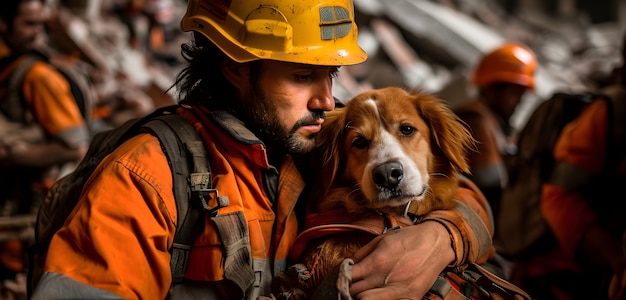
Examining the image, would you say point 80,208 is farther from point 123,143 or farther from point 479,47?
point 479,47

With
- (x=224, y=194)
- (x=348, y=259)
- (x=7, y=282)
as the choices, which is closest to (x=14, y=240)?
(x=7, y=282)

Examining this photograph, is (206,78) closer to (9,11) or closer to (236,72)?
(236,72)

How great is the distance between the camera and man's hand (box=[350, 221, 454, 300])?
7.53 feet

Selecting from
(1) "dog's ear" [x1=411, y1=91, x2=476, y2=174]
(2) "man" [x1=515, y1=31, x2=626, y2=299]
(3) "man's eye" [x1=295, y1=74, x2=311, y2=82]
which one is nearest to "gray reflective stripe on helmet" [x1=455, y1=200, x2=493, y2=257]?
(1) "dog's ear" [x1=411, y1=91, x2=476, y2=174]

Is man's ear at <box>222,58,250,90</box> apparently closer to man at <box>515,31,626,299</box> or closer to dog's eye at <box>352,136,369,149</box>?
dog's eye at <box>352,136,369,149</box>

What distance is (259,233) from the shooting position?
98.3 inches

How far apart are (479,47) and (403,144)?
10.7 m

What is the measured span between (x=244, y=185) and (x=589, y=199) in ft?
6.86

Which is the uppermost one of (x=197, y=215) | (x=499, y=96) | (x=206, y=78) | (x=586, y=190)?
(x=206, y=78)

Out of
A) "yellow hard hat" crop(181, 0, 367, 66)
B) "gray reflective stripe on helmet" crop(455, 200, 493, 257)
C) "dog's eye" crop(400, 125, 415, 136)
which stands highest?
"yellow hard hat" crop(181, 0, 367, 66)

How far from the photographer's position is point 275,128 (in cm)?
265

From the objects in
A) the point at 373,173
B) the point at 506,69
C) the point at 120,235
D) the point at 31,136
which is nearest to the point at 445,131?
the point at 373,173

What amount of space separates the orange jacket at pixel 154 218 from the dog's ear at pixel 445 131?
1.86ft

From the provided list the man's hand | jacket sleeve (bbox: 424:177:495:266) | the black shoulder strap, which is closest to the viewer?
the man's hand
